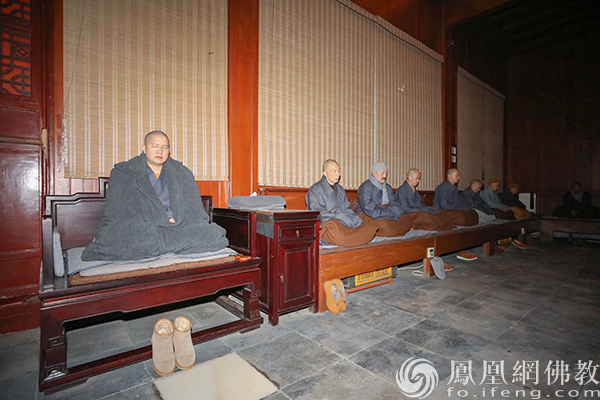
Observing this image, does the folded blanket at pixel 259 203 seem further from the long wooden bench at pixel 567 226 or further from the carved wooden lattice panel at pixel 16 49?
the long wooden bench at pixel 567 226

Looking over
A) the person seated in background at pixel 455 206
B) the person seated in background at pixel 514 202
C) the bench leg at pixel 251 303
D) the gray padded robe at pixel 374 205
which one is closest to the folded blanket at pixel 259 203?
the bench leg at pixel 251 303

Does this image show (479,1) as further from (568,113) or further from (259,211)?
(259,211)

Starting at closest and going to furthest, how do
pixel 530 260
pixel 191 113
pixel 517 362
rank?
pixel 517 362 < pixel 191 113 < pixel 530 260

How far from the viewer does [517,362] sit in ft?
5.70

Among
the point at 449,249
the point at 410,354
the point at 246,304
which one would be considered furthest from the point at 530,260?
the point at 246,304

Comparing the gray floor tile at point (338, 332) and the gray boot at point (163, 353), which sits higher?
the gray boot at point (163, 353)

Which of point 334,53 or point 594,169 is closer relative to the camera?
point 334,53

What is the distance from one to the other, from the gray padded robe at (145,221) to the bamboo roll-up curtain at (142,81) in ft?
1.75

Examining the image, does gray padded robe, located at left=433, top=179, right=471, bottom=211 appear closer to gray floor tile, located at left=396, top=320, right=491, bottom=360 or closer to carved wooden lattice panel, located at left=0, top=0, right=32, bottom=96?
gray floor tile, located at left=396, top=320, right=491, bottom=360

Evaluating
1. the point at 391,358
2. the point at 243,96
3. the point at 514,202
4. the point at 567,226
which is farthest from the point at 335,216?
the point at 514,202

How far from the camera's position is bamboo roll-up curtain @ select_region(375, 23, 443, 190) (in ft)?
16.3

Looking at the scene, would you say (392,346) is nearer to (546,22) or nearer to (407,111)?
(407,111)

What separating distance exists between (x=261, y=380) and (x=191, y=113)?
2.40m

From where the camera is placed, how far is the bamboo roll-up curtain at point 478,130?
6711 mm
